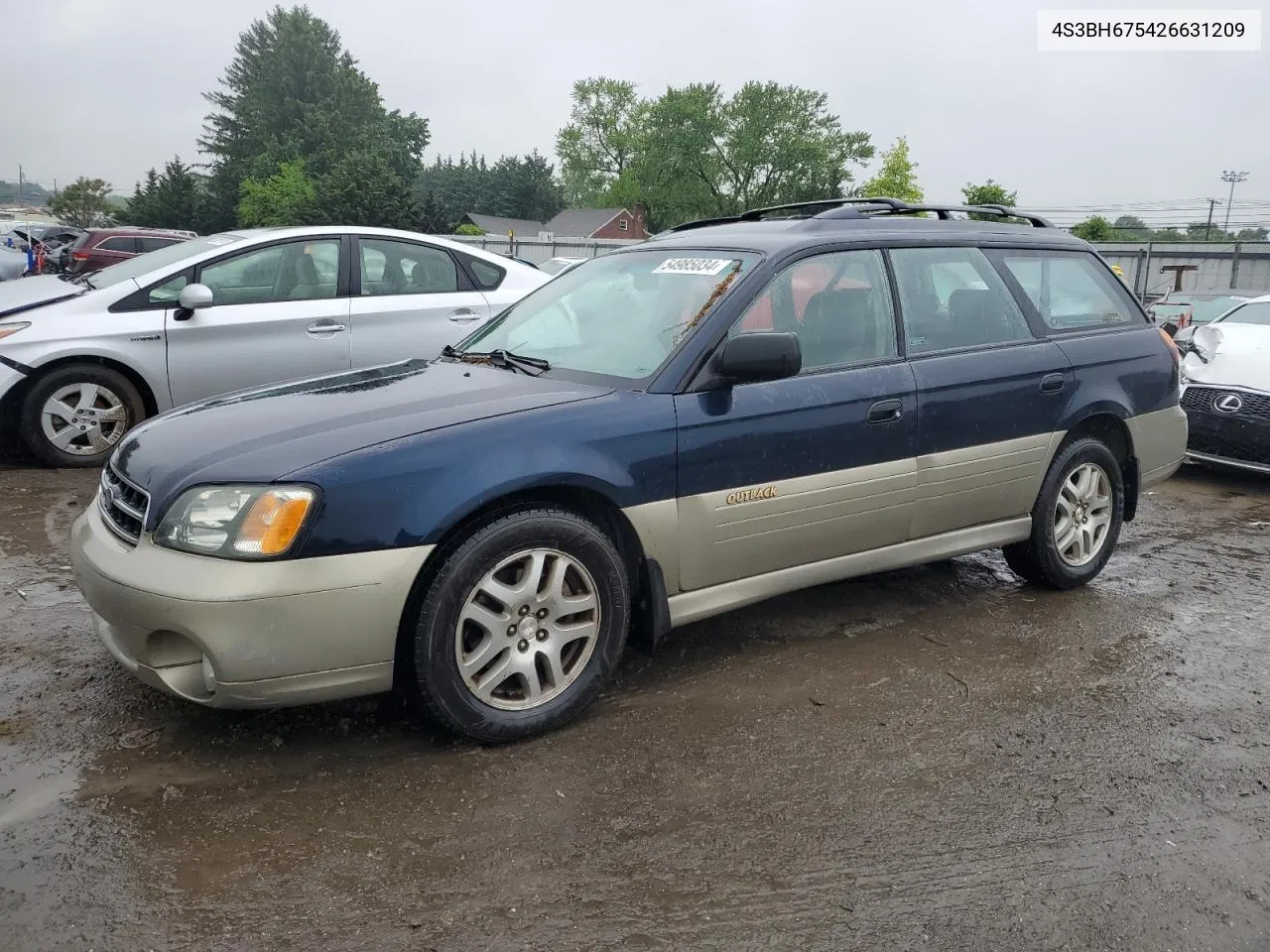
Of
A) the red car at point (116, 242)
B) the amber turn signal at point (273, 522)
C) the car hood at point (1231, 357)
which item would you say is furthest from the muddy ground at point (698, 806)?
the red car at point (116, 242)

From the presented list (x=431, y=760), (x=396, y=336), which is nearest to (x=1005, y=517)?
(x=431, y=760)

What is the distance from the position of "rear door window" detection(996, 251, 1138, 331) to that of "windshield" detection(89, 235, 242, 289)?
16.5ft

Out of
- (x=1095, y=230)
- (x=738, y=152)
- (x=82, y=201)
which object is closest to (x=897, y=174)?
(x=1095, y=230)

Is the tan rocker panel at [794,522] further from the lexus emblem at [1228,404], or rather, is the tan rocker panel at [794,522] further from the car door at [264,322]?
the lexus emblem at [1228,404]

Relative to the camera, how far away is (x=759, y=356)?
3438mm

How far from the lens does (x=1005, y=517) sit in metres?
4.55

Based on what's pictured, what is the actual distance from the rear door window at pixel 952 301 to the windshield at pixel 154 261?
4.70 meters

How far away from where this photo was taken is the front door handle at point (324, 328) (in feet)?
22.2

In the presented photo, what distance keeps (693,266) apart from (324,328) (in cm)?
360

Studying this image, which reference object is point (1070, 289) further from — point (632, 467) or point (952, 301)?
point (632, 467)

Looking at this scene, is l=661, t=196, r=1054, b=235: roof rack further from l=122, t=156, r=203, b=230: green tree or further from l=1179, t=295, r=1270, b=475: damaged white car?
l=122, t=156, r=203, b=230: green tree

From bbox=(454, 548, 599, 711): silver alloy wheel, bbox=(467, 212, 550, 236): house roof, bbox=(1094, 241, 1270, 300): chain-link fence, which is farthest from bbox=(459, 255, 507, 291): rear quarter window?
bbox=(467, 212, 550, 236): house roof

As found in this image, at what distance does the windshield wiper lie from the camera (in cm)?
385

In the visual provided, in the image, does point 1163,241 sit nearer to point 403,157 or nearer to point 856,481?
point 856,481
